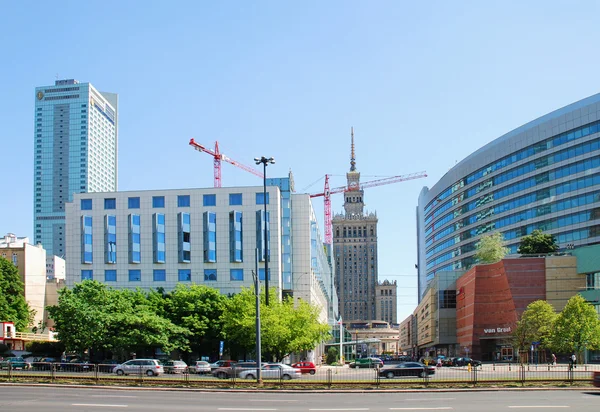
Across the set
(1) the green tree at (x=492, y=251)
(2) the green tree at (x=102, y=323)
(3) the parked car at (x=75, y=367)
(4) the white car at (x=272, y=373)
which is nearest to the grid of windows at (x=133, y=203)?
(2) the green tree at (x=102, y=323)

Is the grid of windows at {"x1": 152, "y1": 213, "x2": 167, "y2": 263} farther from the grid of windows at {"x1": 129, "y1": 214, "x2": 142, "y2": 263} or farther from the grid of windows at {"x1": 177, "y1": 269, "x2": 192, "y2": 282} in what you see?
the grid of windows at {"x1": 177, "y1": 269, "x2": 192, "y2": 282}

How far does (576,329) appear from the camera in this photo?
259 feet

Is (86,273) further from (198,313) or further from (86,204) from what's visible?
(198,313)

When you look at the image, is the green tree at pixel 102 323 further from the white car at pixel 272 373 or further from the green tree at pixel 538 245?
the green tree at pixel 538 245

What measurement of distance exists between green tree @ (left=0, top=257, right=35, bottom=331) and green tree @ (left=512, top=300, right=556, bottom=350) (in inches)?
2536

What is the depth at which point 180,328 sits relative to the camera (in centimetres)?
7475

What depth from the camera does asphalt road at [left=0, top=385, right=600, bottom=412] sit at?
28688 mm

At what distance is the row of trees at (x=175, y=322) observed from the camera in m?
70.1

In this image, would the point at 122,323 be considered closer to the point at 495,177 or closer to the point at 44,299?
the point at 44,299

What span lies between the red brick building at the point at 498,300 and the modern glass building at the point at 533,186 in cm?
1556

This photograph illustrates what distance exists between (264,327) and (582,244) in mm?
63080

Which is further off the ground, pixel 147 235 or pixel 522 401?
pixel 147 235

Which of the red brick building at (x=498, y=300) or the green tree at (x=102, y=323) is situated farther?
the red brick building at (x=498, y=300)

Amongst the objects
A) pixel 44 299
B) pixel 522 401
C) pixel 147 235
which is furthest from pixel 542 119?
pixel 522 401
